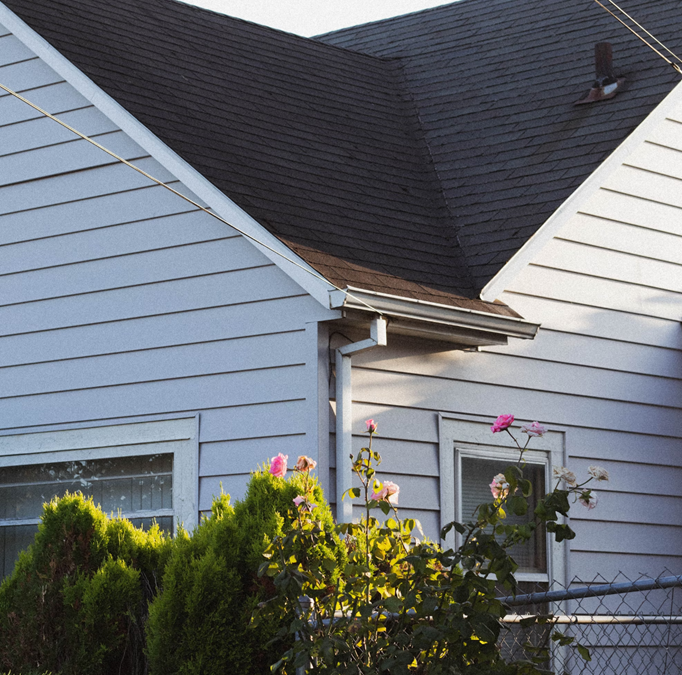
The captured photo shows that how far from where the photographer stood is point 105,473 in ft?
22.4

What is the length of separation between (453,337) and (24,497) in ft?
9.79

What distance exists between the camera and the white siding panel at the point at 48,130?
7160mm

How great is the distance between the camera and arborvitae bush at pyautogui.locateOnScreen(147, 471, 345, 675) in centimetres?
465

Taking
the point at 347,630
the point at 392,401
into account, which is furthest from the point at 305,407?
the point at 347,630

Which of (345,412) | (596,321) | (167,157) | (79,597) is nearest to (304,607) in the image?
(79,597)

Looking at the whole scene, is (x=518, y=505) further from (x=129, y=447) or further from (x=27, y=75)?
(x=27, y=75)

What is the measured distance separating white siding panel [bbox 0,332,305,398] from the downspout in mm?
256

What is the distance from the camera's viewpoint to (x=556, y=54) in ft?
30.1

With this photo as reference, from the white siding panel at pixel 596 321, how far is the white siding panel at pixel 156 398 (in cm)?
172

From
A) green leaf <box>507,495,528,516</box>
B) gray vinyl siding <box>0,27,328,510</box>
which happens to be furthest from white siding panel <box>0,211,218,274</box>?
green leaf <box>507,495,528,516</box>

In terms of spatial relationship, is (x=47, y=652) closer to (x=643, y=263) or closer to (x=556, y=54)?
(x=643, y=263)

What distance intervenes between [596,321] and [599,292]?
0.70 ft

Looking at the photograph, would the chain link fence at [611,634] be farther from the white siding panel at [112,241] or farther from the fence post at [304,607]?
the white siding panel at [112,241]

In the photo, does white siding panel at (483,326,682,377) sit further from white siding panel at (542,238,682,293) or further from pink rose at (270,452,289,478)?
pink rose at (270,452,289,478)
